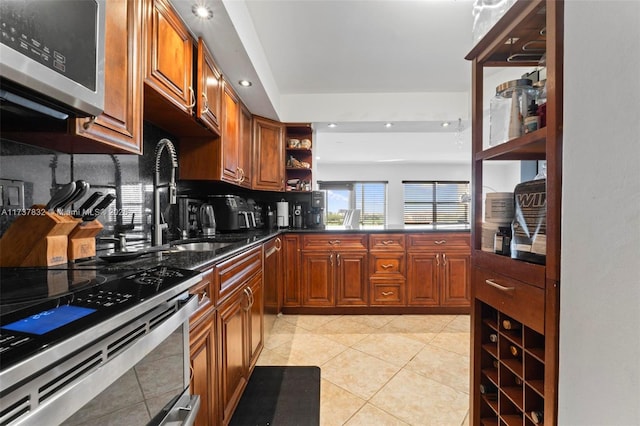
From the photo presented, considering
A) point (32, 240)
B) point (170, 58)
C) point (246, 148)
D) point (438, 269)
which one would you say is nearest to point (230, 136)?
point (246, 148)

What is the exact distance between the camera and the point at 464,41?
93.0 inches

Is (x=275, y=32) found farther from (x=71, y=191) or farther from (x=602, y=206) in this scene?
(x=602, y=206)

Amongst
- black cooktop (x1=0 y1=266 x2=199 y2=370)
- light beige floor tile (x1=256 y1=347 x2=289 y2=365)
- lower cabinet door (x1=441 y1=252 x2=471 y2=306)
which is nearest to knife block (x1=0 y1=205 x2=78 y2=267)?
black cooktop (x1=0 y1=266 x2=199 y2=370)

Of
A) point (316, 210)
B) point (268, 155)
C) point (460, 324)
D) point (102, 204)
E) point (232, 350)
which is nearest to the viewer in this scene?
point (102, 204)

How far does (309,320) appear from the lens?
2.90 m

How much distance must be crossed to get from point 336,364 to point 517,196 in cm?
166

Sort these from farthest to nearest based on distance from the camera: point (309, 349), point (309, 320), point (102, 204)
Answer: point (309, 320) → point (309, 349) → point (102, 204)

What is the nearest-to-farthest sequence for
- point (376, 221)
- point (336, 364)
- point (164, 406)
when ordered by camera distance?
point (164, 406)
point (336, 364)
point (376, 221)

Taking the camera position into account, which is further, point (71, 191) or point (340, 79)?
point (340, 79)

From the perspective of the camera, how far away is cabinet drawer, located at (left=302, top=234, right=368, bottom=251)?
3.04 m

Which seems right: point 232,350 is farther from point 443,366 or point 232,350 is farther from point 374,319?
point 374,319

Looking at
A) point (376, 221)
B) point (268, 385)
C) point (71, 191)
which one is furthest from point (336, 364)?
point (376, 221)

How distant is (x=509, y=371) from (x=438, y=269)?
2.06 m

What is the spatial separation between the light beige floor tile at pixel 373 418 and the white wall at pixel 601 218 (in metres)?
1.01
